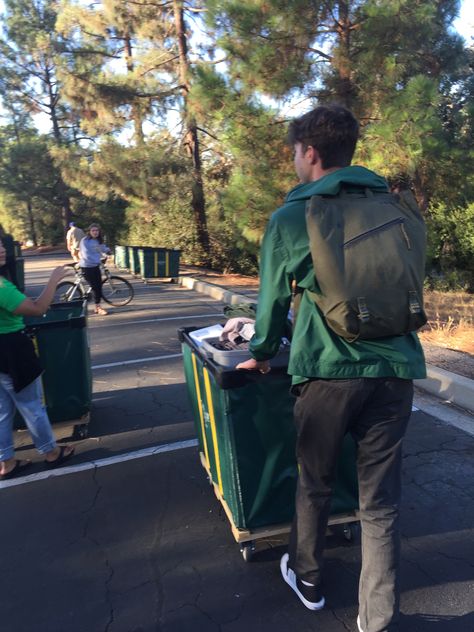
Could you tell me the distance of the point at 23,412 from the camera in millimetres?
3553

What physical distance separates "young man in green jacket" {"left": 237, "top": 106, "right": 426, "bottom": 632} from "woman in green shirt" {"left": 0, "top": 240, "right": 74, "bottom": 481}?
196cm

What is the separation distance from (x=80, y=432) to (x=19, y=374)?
1.02 metres

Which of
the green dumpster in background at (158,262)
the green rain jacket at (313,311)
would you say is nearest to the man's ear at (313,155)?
the green rain jacket at (313,311)

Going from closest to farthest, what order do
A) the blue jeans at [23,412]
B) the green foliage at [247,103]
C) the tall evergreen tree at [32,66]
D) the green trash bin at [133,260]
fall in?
1. the blue jeans at [23,412]
2. the green foliage at [247,103]
3. the green trash bin at [133,260]
4. the tall evergreen tree at [32,66]

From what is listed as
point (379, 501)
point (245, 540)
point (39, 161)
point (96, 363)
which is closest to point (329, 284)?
point (379, 501)

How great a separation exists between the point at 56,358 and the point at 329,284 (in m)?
2.92

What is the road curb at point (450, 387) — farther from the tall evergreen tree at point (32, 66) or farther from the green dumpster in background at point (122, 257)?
the tall evergreen tree at point (32, 66)

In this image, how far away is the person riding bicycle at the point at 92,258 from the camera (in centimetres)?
945

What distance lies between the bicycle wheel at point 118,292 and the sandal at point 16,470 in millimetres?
7129

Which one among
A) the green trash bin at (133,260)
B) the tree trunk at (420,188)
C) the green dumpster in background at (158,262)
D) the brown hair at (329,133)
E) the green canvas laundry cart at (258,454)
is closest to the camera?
the brown hair at (329,133)

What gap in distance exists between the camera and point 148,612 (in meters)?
2.31

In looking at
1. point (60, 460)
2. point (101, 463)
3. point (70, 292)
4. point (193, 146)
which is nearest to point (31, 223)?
point (193, 146)

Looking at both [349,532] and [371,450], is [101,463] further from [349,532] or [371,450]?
[371,450]

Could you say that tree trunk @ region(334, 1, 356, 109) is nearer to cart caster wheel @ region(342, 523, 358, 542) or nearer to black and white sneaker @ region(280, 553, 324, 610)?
cart caster wheel @ region(342, 523, 358, 542)
